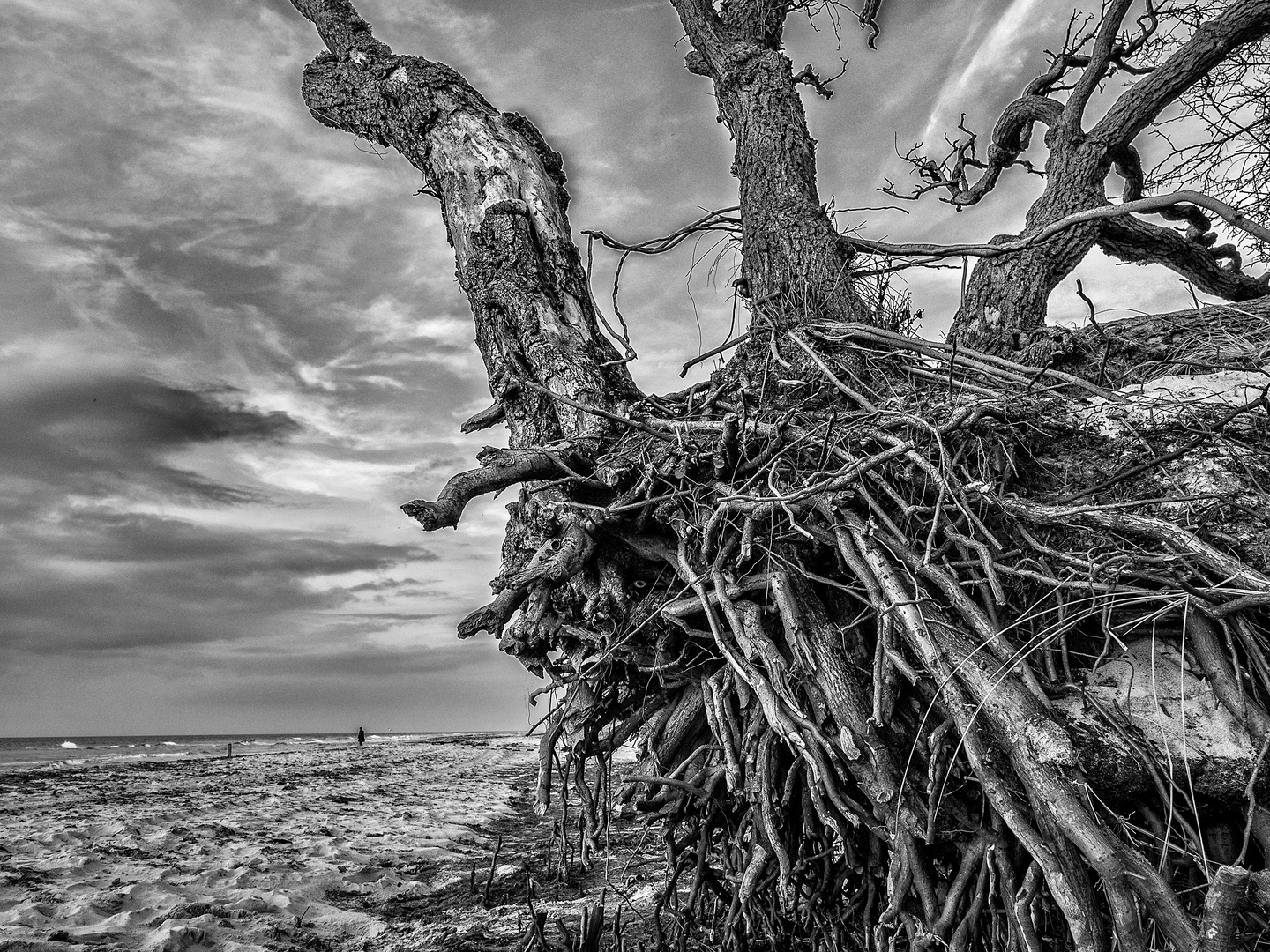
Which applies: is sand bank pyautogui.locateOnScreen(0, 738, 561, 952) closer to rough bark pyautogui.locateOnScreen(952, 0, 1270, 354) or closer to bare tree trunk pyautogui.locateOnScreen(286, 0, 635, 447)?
bare tree trunk pyautogui.locateOnScreen(286, 0, 635, 447)

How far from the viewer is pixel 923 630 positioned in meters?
2.26

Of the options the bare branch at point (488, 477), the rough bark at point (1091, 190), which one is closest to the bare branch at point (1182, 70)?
the rough bark at point (1091, 190)

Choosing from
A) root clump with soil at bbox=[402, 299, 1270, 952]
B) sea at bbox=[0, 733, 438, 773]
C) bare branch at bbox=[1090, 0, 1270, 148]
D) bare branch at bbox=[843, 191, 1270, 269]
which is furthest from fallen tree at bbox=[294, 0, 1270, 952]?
sea at bbox=[0, 733, 438, 773]

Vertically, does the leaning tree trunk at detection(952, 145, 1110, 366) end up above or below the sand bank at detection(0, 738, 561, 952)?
above

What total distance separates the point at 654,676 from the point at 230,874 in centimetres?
463

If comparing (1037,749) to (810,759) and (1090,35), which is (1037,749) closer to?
(810,759)

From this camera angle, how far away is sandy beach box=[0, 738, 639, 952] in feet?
14.1

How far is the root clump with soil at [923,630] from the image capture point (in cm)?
207

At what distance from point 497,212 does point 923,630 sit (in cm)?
303

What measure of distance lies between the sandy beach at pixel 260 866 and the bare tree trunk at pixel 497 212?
3158mm

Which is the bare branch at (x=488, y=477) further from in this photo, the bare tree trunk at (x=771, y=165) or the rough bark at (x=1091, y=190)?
the rough bark at (x=1091, y=190)

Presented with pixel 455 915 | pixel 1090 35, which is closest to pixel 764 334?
pixel 1090 35

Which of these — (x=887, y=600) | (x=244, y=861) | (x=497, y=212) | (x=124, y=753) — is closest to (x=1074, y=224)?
(x=887, y=600)

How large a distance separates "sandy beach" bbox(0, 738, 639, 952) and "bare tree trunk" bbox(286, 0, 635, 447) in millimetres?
3158
